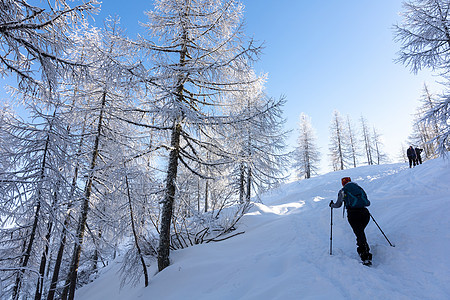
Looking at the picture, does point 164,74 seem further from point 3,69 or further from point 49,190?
point 49,190

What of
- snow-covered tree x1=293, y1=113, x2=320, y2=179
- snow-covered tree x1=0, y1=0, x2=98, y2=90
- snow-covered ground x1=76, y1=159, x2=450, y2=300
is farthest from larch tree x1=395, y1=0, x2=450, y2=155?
snow-covered tree x1=293, y1=113, x2=320, y2=179

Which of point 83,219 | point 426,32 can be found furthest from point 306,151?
point 83,219

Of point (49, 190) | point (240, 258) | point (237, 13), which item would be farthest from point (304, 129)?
point (49, 190)

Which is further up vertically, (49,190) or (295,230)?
(49,190)

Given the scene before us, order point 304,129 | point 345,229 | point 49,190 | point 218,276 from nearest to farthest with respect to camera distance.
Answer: point 49,190
point 218,276
point 345,229
point 304,129

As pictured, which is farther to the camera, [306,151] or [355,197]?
[306,151]

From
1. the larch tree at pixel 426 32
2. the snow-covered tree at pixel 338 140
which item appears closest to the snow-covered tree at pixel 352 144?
the snow-covered tree at pixel 338 140

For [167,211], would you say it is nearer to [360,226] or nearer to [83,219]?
[83,219]

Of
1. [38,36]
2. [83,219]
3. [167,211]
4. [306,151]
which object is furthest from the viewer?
[306,151]

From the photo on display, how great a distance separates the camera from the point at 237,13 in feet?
23.9

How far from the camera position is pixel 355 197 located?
5.24 meters

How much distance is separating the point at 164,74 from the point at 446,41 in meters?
11.2

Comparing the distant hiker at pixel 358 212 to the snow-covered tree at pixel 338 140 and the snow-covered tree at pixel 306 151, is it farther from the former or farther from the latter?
the snow-covered tree at pixel 338 140

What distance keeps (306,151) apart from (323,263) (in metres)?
26.4
